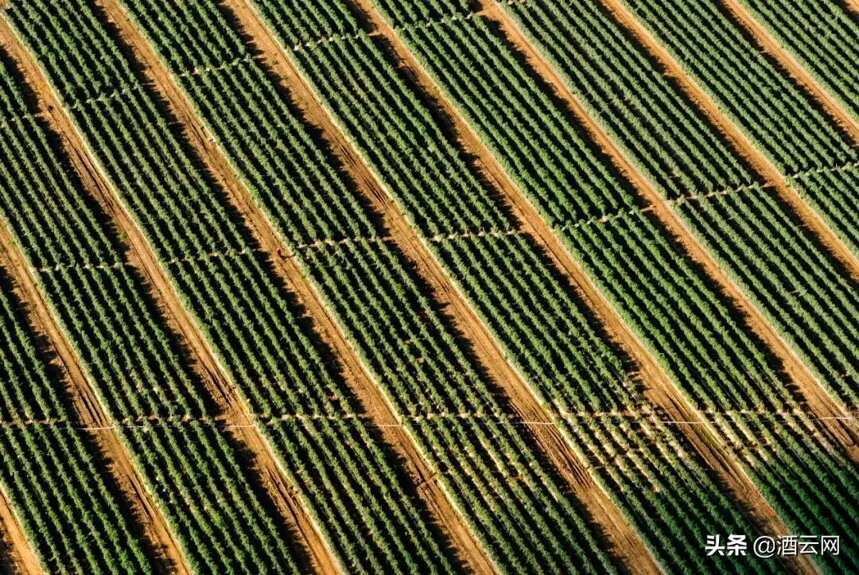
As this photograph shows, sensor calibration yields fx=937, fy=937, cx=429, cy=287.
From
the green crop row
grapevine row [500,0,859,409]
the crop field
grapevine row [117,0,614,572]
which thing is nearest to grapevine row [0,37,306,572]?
the crop field

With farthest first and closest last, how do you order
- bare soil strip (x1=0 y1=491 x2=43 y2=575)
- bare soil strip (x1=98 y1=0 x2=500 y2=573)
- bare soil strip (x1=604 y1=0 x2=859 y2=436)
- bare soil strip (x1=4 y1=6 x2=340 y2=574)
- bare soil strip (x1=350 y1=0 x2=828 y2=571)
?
1. bare soil strip (x1=604 y1=0 x2=859 y2=436)
2. bare soil strip (x1=350 y1=0 x2=828 y2=571)
3. bare soil strip (x1=4 y1=6 x2=340 y2=574)
4. bare soil strip (x1=98 y1=0 x2=500 y2=573)
5. bare soil strip (x1=0 y1=491 x2=43 y2=575)

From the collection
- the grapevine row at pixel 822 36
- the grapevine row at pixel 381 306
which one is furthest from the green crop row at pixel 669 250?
the grapevine row at pixel 822 36

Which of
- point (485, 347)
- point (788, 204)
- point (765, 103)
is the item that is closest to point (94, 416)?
point (485, 347)

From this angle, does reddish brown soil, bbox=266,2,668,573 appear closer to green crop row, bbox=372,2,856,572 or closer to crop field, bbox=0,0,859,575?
crop field, bbox=0,0,859,575

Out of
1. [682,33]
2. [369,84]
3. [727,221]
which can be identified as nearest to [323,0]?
[369,84]

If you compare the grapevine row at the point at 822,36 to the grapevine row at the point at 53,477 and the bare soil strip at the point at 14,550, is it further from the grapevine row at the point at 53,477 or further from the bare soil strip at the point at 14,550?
the bare soil strip at the point at 14,550
